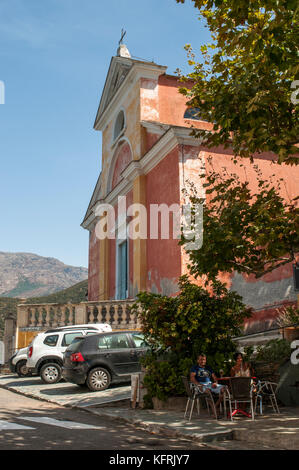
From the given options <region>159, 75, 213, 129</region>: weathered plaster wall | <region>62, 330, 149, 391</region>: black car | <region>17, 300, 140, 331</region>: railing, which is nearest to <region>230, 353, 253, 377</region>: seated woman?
<region>62, 330, 149, 391</region>: black car

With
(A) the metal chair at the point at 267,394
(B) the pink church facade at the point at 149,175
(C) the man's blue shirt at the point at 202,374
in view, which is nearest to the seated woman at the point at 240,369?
(A) the metal chair at the point at 267,394

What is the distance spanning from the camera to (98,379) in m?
12.9

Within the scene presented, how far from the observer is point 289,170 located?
19875mm

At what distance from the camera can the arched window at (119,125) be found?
2478 centimetres

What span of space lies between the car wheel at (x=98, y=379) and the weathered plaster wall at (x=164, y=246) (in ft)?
17.5

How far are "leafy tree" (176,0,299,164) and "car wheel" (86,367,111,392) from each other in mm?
7139

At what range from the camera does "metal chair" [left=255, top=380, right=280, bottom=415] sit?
9.12 meters

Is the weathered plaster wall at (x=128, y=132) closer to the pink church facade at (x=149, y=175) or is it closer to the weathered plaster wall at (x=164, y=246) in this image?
the pink church facade at (x=149, y=175)

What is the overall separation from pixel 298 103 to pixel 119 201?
51.2ft

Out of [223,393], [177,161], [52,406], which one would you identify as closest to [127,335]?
[52,406]

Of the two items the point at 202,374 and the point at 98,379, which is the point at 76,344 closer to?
the point at 98,379

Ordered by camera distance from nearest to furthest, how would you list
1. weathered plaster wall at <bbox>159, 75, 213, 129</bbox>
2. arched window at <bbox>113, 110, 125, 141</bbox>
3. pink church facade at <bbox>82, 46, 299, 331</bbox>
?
pink church facade at <bbox>82, 46, 299, 331</bbox> < weathered plaster wall at <bbox>159, 75, 213, 129</bbox> < arched window at <bbox>113, 110, 125, 141</bbox>

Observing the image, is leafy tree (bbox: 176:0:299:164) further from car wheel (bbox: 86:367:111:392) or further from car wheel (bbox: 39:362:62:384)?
car wheel (bbox: 39:362:62:384)

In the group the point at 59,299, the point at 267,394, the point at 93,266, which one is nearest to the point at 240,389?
the point at 267,394
